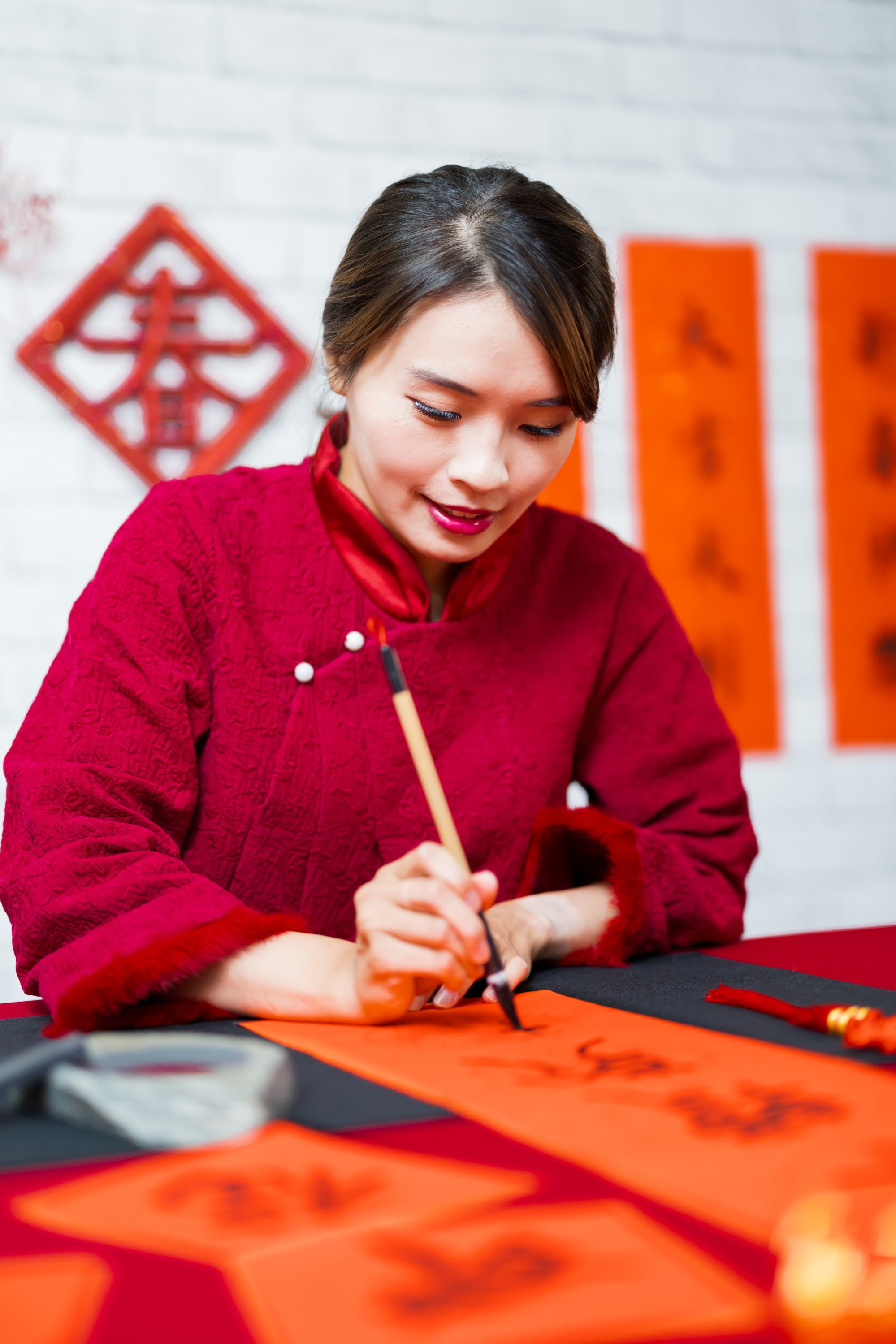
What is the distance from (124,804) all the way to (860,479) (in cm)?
190

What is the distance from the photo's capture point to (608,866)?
1.06 m

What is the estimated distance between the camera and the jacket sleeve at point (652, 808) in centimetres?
98

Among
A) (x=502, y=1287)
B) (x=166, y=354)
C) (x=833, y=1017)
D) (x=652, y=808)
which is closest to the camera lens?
(x=502, y=1287)

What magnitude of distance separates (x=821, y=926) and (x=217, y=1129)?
6.55 feet

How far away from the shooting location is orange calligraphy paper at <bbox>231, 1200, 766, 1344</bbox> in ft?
1.13

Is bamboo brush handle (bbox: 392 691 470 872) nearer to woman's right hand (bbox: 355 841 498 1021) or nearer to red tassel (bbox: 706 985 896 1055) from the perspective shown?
woman's right hand (bbox: 355 841 498 1021)

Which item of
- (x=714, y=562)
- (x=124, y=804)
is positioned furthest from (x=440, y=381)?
(x=714, y=562)

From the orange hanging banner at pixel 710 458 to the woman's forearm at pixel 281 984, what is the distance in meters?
1.58

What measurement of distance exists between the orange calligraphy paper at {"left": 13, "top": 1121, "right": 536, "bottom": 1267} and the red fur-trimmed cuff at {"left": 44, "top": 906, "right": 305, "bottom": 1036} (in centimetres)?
24

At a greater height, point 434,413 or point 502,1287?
point 434,413

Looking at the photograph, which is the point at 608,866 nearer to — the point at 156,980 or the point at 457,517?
the point at 457,517

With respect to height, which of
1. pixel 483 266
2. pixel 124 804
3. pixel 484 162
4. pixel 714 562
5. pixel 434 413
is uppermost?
pixel 484 162

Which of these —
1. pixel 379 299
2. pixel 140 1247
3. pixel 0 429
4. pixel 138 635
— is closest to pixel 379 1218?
pixel 140 1247

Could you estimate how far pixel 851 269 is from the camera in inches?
94.7
